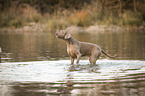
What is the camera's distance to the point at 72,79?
887cm

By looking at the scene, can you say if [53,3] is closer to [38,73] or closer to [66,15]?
[66,15]

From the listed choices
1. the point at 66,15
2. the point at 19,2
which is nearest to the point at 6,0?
the point at 19,2

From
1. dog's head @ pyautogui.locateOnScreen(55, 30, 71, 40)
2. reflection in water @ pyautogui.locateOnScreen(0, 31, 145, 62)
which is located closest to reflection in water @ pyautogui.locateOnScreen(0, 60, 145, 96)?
dog's head @ pyautogui.locateOnScreen(55, 30, 71, 40)

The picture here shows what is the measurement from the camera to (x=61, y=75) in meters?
9.54

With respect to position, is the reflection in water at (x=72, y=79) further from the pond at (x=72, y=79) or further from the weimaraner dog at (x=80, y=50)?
the weimaraner dog at (x=80, y=50)

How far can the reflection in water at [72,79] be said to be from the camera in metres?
7.40

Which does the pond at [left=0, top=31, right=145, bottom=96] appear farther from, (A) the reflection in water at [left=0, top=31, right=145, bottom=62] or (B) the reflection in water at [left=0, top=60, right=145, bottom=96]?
(A) the reflection in water at [left=0, top=31, right=145, bottom=62]

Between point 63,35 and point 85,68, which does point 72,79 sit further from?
point 63,35

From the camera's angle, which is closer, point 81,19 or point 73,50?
point 73,50

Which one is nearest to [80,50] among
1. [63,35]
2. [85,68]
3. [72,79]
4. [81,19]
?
[63,35]

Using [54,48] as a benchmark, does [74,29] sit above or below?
below

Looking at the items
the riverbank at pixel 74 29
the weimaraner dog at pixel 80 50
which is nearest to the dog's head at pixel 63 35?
the weimaraner dog at pixel 80 50

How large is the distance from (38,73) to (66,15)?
31.1 m

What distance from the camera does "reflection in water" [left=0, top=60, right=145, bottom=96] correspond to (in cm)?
740
